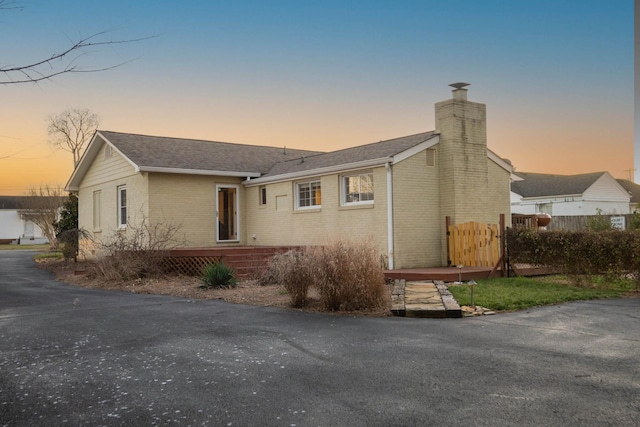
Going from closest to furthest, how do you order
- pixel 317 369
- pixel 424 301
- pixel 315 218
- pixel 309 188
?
1. pixel 317 369
2. pixel 424 301
3. pixel 315 218
4. pixel 309 188

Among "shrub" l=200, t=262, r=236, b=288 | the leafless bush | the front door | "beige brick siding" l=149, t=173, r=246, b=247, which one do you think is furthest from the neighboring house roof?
"shrub" l=200, t=262, r=236, b=288

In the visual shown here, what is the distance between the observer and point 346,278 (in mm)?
9469

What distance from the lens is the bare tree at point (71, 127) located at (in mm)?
41766

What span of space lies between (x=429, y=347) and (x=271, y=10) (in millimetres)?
8472

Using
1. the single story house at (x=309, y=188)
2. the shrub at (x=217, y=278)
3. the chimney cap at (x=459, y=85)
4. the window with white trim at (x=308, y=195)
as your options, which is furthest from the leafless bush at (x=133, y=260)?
the chimney cap at (x=459, y=85)

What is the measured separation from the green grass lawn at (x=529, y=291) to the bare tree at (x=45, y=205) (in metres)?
40.3

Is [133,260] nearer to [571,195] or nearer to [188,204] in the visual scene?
[188,204]

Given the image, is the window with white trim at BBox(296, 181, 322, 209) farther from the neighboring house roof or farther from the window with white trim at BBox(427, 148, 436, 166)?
the neighboring house roof

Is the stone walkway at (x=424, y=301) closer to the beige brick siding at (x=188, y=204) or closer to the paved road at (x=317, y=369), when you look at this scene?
the paved road at (x=317, y=369)

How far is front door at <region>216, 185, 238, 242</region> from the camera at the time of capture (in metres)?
20.7

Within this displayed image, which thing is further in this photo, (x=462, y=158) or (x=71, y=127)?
(x=71, y=127)

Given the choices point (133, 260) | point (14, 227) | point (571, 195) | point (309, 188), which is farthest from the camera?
point (14, 227)

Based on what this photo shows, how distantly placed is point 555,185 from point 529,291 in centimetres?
3242

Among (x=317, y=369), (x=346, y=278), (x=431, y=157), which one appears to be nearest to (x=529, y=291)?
(x=346, y=278)
